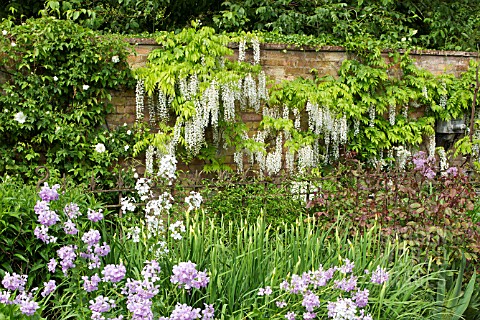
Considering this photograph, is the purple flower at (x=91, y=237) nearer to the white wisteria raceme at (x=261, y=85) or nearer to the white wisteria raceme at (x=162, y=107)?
the white wisteria raceme at (x=162, y=107)

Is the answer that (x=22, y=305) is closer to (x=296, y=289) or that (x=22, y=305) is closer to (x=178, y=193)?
(x=296, y=289)

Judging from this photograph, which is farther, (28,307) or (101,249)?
(101,249)

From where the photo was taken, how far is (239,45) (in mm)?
5949

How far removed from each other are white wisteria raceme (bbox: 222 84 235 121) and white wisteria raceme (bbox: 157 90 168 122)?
0.57m

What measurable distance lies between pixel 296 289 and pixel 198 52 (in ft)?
13.0

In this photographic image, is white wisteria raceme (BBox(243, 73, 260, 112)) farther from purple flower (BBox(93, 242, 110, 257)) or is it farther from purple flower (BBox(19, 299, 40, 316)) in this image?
purple flower (BBox(19, 299, 40, 316))

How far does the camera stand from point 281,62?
6.21 meters

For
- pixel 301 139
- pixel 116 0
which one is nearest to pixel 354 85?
pixel 301 139

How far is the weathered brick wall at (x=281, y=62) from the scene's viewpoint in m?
5.68

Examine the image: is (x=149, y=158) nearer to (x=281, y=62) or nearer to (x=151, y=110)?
(x=151, y=110)

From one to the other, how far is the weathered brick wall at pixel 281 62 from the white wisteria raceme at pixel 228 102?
0.29 meters

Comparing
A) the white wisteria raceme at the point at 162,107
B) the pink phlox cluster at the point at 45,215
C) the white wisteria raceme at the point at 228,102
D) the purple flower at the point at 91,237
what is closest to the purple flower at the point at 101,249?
the purple flower at the point at 91,237

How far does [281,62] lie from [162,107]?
55.2 inches

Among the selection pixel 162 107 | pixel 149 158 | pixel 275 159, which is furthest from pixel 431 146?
pixel 149 158
